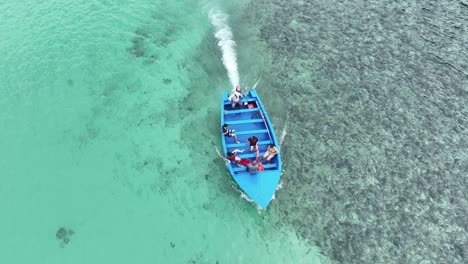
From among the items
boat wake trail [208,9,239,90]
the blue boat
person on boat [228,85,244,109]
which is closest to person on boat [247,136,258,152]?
the blue boat

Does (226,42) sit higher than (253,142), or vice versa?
(226,42)

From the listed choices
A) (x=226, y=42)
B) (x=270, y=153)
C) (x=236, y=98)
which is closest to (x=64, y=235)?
(x=270, y=153)

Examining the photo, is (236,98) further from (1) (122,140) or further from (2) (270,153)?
(1) (122,140)

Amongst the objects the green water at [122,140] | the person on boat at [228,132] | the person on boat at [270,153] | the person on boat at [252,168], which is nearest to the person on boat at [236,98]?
the green water at [122,140]

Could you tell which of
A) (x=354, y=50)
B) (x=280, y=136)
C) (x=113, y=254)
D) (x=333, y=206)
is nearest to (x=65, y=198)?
(x=113, y=254)

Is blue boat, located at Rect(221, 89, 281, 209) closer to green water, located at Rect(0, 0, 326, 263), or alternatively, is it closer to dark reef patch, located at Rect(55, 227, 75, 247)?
green water, located at Rect(0, 0, 326, 263)

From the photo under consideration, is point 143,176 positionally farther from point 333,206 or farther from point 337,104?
point 337,104
